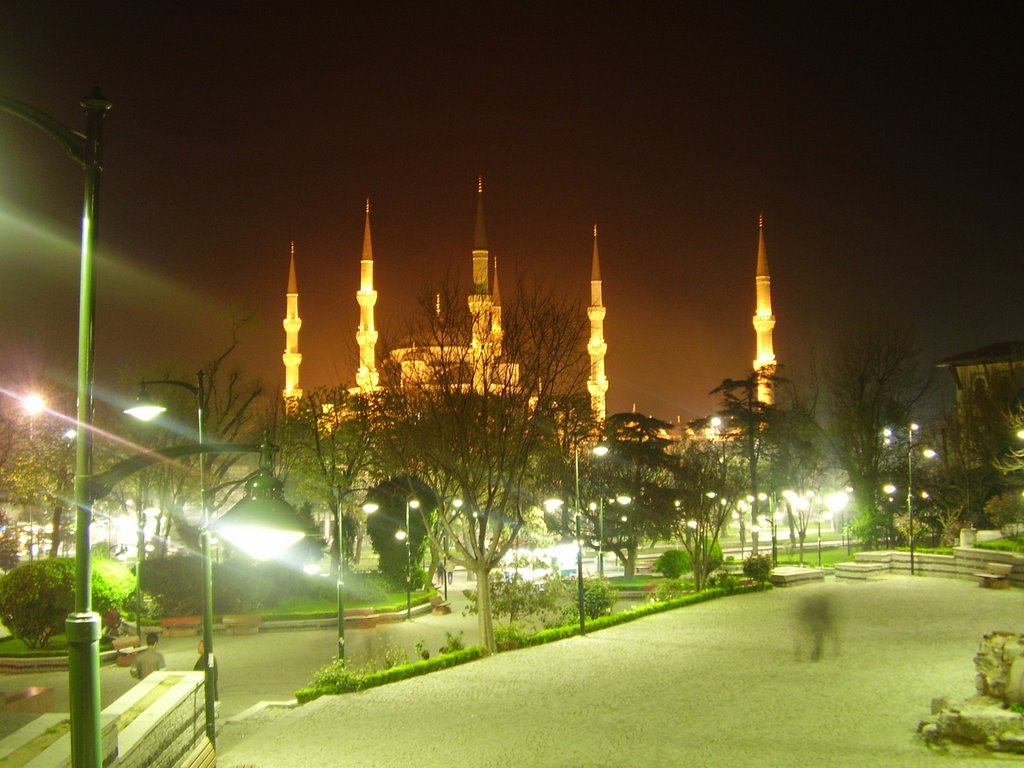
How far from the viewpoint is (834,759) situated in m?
10.1

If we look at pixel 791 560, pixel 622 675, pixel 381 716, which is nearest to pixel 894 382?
pixel 791 560

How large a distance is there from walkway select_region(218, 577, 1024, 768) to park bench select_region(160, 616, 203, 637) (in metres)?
12.8

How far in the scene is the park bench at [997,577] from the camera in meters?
24.2

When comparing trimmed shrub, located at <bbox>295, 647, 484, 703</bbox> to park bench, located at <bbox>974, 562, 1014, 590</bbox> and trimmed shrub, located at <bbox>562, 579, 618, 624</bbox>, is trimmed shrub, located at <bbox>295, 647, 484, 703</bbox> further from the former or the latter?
park bench, located at <bbox>974, 562, 1014, 590</bbox>

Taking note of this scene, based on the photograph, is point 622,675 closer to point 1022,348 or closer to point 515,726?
point 515,726

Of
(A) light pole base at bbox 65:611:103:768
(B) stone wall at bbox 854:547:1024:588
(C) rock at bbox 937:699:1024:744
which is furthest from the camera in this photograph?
(B) stone wall at bbox 854:547:1024:588

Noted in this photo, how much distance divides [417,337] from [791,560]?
72.7ft

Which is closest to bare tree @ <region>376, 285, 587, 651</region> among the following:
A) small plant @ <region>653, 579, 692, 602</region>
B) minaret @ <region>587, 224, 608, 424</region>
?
small plant @ <region>653, 579, 692, 602</region>

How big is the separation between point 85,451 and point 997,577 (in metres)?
24.4

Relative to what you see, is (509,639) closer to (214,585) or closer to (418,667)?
(418,667)

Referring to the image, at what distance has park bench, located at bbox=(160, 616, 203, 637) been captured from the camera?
2700 centimetres

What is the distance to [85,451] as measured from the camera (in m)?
4.87

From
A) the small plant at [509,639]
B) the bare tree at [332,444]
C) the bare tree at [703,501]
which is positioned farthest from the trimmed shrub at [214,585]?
the bare tree at [703,501]

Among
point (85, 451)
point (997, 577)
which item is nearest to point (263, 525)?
point (85, 451)
